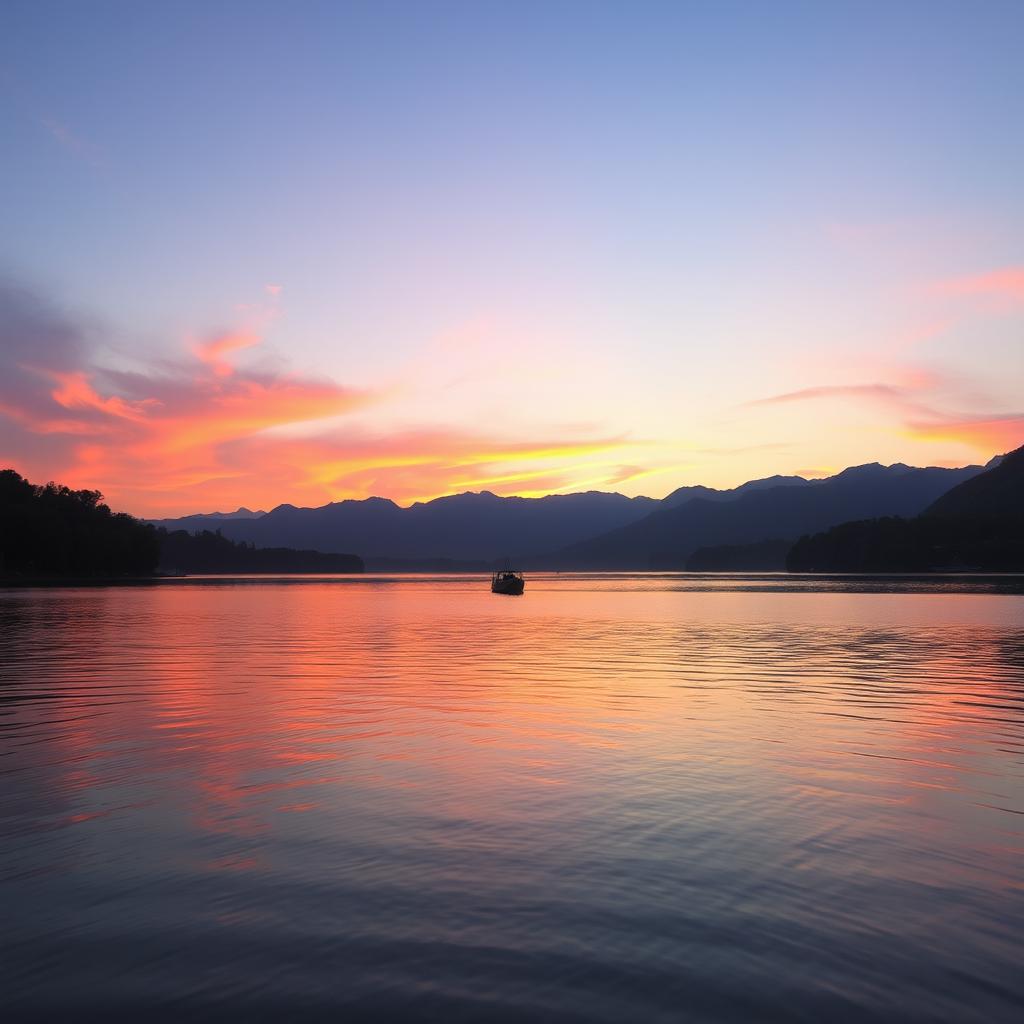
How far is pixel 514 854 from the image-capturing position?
1362 centimetres

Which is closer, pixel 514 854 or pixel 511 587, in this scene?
pixel 514 854

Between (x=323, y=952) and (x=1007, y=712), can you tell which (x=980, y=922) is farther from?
(x=1007, y=712)

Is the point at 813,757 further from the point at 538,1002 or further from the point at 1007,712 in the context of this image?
the point at 538,1002

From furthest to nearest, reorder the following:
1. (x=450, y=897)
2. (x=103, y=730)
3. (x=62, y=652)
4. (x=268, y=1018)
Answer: (x=62, y=652) → (x=103, y=730) → (x=450, y=897) → (x=268, y=1018)

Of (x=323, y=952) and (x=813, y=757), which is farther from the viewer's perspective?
(x=813, y=757)

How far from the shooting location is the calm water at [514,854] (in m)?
9.12

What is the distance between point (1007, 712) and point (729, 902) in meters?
22.3

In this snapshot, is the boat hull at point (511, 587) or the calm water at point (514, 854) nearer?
the calm water at point (514, 854)

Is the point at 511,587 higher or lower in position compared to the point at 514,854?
higher

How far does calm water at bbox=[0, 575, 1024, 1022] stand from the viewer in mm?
9125

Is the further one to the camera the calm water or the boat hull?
the boat hull

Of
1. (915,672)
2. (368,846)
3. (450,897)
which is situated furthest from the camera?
(915,672)

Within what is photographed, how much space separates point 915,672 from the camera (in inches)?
1575

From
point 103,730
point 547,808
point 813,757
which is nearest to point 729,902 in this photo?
point 547,808
